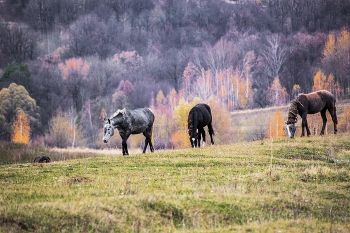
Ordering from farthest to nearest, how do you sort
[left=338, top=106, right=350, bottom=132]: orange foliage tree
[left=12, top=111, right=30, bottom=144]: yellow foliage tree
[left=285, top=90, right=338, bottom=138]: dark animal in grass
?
1. [left=12, top=111, right=30, bottom=144]: yellow foliage tree
2. [left=338, top=106, right=350, bottom=132]: orange foliage tree
3. [left=285, top=90, right=338, bottom=138]: dark animal in grass

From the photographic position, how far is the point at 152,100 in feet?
455

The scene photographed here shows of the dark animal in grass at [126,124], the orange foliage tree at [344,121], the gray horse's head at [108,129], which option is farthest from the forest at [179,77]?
the gray horse's head at [108,129]

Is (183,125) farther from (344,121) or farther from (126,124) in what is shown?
(126,124)

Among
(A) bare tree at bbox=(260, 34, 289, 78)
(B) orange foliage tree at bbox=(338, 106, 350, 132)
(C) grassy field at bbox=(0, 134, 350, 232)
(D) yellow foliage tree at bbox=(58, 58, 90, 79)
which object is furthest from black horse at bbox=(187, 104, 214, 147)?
(D) yellow foliage tree at bbox=(58, 58, 90, 79)

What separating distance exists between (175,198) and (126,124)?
14664 mm

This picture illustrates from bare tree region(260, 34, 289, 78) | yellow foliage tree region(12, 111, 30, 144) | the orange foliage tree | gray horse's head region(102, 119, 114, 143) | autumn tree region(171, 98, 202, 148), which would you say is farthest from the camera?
bare tree region(260, 34, 289, 78)

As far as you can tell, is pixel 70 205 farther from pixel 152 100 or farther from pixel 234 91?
pixel 152 100

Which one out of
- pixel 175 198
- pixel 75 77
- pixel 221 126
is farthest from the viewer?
pixel 75 77

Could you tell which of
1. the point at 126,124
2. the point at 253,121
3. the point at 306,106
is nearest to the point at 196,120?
the point at 126,124

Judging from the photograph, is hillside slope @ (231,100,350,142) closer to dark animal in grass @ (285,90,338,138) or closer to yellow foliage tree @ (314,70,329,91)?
yellow foliage tree @ (314,70,329,91)

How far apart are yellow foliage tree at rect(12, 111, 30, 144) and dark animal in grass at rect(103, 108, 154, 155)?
2805 inches

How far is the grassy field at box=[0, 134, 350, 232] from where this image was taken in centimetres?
1297

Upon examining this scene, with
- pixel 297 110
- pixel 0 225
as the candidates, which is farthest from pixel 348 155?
pixel 0 225

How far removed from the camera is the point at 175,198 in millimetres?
14672
